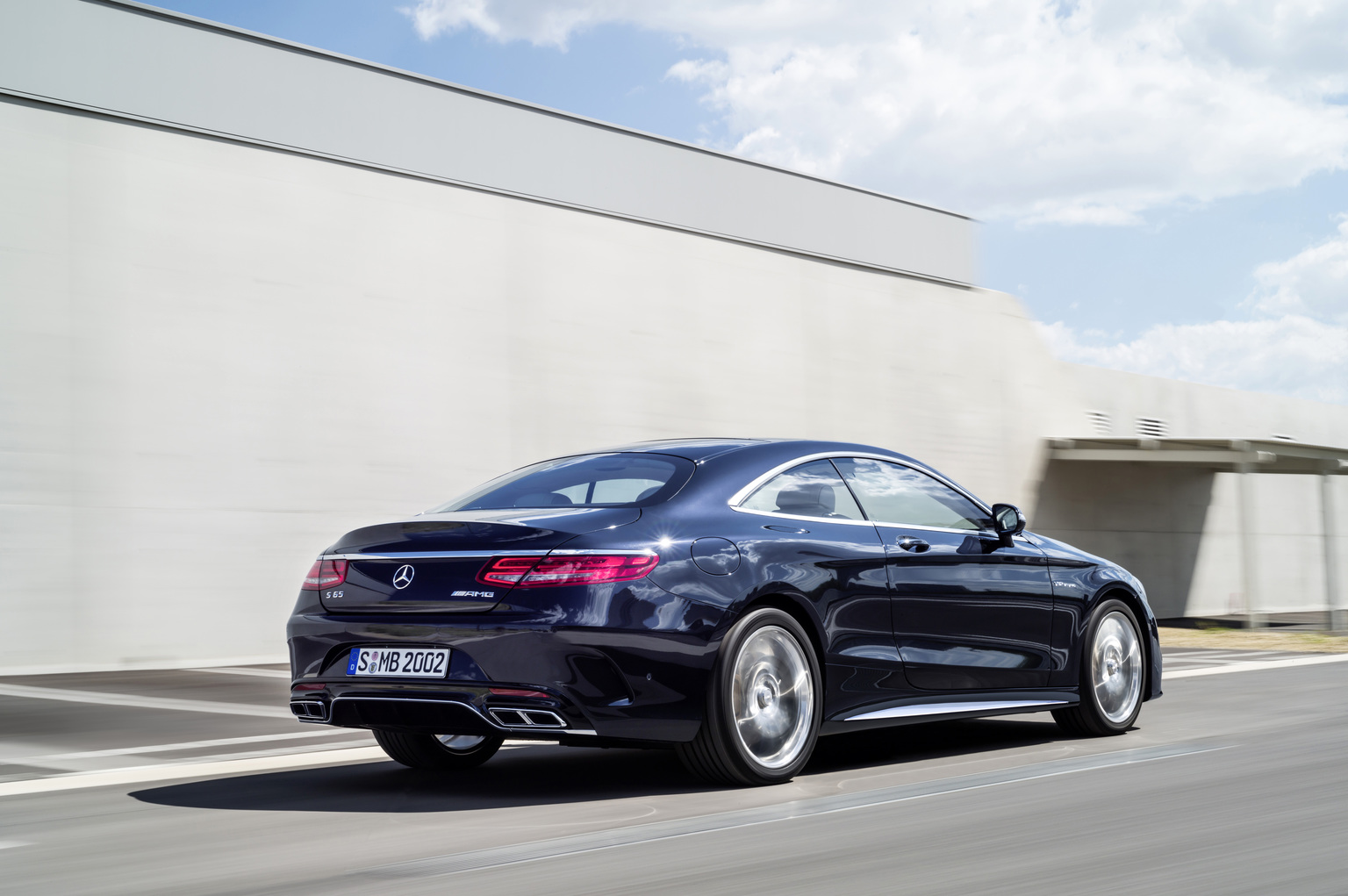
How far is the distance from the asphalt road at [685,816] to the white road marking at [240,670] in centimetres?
444

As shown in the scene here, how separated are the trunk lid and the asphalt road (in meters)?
0.80

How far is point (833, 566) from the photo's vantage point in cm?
609

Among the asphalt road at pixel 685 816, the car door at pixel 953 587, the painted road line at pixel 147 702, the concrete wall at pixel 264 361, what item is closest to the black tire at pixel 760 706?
the asphalt road at pixel 685 816

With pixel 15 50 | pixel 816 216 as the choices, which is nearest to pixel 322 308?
pixel 15 50

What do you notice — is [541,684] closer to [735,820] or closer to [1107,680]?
[735,820]

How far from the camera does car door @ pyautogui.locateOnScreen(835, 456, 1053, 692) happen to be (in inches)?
255

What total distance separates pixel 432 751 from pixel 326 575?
4.06 ft

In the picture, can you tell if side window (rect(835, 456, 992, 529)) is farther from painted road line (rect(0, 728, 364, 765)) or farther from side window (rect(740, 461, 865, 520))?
painted road line (rect(0, 728, 364, 765))

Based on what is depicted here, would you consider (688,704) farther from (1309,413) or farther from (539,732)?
(1309,413)

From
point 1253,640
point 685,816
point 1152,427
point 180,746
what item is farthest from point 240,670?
point 1152,427

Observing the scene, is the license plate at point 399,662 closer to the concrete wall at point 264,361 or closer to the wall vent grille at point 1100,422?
the concrete wall at point 264,361

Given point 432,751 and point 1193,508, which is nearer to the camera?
point 432,751

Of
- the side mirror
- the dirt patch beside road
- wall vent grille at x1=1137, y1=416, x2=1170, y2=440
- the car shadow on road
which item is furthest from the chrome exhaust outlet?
wall vent grille at x1=1137, y1=416, x2=1170, y2=440

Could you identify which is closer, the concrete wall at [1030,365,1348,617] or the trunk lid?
the trunk lid
